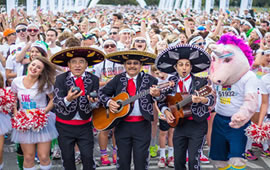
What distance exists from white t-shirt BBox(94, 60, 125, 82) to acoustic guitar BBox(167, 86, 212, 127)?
1907 millimetres

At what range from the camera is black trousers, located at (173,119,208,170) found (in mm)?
4613

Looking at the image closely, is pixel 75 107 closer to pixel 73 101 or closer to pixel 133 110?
pixel 73 101

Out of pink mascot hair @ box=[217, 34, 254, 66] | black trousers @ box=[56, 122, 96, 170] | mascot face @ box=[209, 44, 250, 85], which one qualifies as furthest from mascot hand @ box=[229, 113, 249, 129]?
black trousers @ box=[56, 122, 96, 170]

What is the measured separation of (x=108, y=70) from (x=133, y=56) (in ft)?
5.78

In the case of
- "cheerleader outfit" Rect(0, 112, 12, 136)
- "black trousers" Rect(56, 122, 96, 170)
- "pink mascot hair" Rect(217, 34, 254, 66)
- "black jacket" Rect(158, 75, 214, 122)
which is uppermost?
"pink mascot hair" Rect(217, 34, 254, 66)

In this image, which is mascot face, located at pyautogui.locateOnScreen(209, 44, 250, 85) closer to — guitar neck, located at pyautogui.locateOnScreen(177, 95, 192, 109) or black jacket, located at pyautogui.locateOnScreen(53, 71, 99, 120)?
guitar neck, located at pyautogui.locateOnScreen(177, 95, 192, 109)

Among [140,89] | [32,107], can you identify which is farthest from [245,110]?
[32,107]

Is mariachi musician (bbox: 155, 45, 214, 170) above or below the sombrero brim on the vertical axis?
below

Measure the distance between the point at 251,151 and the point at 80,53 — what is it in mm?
3671

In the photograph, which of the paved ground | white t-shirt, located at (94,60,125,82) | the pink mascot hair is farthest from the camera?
white t-shirt, located at (94,60,125,82)

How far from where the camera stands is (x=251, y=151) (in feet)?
21.5

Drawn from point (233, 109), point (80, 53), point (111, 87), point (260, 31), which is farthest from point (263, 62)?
point (260, 31)

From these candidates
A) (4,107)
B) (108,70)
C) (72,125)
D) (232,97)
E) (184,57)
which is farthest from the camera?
(108,70)

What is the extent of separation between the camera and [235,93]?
4.60m
